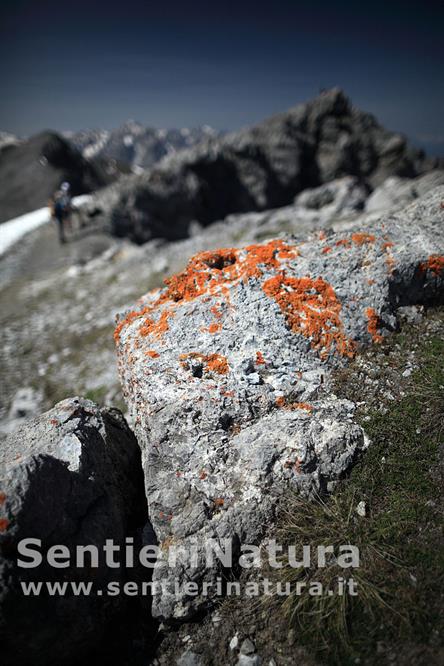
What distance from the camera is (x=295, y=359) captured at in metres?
5.16

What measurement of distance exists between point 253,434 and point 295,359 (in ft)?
4.35

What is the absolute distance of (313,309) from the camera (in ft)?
18.2

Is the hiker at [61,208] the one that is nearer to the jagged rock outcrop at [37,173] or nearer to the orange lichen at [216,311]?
the jagged rock outcrop at [37,173]

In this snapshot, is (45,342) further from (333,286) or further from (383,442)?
(383,442)

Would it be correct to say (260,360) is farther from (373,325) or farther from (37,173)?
(37,173)

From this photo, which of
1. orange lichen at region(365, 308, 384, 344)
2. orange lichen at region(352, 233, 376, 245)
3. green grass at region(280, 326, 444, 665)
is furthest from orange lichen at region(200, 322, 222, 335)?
orange lichen at region(352, 233, 376, 245)

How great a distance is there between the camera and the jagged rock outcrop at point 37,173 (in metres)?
34.0

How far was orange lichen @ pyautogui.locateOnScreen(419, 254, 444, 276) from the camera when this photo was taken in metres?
5.78

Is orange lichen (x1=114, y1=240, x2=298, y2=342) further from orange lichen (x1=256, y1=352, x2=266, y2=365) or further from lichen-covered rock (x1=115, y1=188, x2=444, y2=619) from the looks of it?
orange lichen (x1=256, y1=352, x2=266, y2=365)

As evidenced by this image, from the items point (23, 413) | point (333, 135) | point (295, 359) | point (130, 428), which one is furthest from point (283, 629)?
point (333, 135)

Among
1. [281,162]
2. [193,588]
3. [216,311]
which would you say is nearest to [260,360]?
[216,311]

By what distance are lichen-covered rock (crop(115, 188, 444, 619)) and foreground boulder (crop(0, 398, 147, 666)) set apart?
527 mm

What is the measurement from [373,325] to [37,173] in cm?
4176

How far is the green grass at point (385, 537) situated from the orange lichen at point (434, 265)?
1971 millimetres
